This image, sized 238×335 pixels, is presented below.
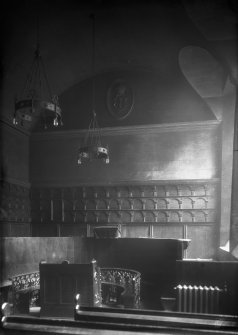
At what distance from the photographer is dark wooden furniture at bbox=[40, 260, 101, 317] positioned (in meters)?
6.20

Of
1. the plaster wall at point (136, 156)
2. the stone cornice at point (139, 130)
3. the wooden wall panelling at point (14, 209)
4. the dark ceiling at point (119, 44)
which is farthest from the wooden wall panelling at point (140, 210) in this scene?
the dark ceiling at point (119, 44)

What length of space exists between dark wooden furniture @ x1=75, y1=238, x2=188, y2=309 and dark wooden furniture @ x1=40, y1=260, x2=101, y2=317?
1491 millimetres

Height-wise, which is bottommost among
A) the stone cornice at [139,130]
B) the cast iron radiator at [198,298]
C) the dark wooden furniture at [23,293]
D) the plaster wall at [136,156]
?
the dark wooden furniture at [23,293]

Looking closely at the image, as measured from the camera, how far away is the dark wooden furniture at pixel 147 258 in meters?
7.63

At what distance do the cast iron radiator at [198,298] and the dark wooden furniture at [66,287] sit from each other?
4.80 ft

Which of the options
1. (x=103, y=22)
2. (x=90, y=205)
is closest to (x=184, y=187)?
(x=90, y=205)

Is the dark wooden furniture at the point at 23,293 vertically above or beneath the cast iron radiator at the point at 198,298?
beneath

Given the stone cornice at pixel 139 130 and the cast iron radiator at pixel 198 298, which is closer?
the cast iron radiator at pixel 198 298

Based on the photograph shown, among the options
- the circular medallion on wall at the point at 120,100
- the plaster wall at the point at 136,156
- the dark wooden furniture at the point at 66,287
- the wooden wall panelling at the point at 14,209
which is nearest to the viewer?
Result: the dark wooden furniture at the point at 66,287

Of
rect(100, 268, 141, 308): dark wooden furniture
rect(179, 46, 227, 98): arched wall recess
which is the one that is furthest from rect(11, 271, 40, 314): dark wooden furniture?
rect(179, 46, 227, 98): arched wall recess

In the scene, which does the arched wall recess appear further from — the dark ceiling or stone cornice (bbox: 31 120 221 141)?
stone cornice (bbox: 31 120 221 141)

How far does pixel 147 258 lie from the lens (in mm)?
8141

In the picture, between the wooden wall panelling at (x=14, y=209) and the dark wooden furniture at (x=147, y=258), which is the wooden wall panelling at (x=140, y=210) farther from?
the dark wooden furniture at (x=147, y=258)

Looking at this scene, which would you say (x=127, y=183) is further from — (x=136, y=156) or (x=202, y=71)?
(x=202, y=71)
